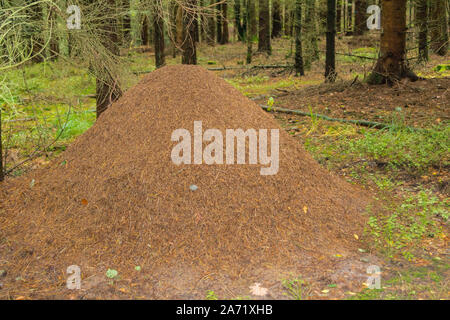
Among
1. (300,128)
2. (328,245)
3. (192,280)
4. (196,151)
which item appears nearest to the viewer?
(192,280)

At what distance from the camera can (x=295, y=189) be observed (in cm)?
375

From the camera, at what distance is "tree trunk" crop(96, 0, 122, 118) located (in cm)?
516

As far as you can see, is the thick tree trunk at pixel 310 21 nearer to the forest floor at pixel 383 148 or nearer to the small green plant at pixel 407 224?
the forest floor at pixel 383 148

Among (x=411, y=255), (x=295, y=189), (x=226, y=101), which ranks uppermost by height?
(x=226, y=101)

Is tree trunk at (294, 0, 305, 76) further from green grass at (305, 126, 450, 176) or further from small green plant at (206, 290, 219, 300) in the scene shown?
small green plant at (206, 290, 219, 300)

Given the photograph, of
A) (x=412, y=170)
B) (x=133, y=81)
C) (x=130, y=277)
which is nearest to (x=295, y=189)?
(x=130, y=277)

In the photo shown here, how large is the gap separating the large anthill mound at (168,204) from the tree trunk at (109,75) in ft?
3.68

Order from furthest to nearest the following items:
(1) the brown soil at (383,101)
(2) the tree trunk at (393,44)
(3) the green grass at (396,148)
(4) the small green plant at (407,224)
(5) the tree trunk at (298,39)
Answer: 1. (5) the tree trunk at (298,39)
2. (2) the tree trunk at (393,44)
3. (1) the brown soil at (383,101)
4. (3) the green grass at (396,148)
5. (4) the small green plant at (407,224)

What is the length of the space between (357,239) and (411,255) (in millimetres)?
433

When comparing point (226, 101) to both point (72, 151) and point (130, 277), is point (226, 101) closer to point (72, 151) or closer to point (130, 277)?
point (72, 151)

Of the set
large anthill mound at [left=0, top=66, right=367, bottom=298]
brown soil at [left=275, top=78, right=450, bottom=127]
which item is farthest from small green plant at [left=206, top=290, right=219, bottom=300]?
brown soil at [left=275, top=78, right=450, bottom=127]

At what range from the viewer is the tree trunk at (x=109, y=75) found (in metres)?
5.16

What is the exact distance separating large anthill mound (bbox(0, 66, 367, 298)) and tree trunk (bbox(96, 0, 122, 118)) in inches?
44.1

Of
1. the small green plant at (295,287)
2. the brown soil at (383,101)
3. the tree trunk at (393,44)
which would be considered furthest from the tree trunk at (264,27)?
the small green plant at (295,287)
